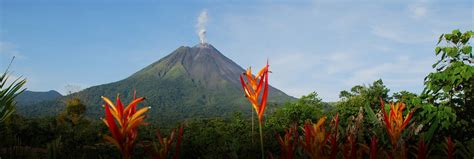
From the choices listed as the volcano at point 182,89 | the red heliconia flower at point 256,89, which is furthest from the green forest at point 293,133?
the volcano at point 182,89

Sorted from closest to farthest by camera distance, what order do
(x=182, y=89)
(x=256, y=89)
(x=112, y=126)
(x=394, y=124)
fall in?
(x=112, y=126), (x=256, y=89), (x=394, y=124), (x=182, y=89)

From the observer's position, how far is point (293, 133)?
2369 mm

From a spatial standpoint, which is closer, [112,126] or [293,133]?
[112,126]

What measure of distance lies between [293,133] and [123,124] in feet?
3.94

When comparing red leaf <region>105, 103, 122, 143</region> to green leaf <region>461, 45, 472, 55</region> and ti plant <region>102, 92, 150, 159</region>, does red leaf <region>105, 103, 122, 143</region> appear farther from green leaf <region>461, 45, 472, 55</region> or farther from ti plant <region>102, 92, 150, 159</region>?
green leaf <region>461, 45, 472, 55</region>

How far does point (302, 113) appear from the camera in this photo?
15945mm

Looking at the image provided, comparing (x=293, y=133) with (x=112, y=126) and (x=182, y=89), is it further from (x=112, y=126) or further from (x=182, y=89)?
(x=182, y=89)

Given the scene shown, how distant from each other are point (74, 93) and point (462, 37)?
19483mm

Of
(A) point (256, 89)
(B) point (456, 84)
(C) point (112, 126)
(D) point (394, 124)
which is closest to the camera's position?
(C) point (112, 126)

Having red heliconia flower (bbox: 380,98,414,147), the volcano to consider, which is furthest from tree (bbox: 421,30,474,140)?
the volcano

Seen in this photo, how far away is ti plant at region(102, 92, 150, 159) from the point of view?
1369 mm

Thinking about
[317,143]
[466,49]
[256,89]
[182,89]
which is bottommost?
[317,143]

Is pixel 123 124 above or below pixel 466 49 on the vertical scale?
below

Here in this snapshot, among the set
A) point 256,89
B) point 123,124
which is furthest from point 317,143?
point 123,124
